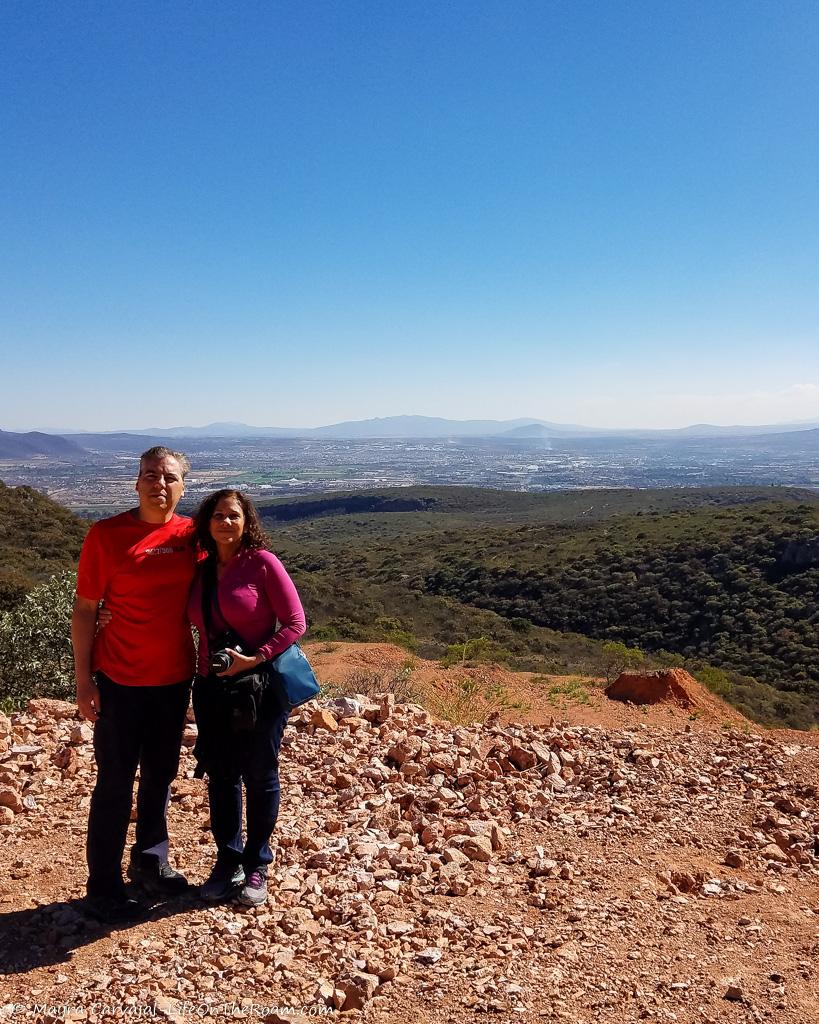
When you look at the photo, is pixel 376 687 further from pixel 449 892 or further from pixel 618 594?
pixel 618 594

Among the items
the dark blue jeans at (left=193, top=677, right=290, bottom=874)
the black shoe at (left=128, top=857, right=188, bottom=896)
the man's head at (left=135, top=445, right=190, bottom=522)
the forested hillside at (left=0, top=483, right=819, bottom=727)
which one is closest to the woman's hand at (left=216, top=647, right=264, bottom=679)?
the dark blue jeans at (left=193, top=677, right=290, bottom=874)

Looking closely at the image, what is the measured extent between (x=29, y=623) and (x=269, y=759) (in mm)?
6630

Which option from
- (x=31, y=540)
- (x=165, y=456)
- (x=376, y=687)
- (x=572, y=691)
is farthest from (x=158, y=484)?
(x=31, y=540)

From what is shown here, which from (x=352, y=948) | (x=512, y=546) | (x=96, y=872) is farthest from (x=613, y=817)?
(x=512, y=546)

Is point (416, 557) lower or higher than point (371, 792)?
lower

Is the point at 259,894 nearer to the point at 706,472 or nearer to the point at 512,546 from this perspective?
the point at 512,546

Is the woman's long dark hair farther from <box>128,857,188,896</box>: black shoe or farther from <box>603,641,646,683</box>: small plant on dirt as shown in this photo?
<box>603,641,646,683</box>: small plant on dirt

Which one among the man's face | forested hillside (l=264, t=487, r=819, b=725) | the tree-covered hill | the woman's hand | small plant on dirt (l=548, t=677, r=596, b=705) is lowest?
forested hillside (l=264, t=487, r=819, b=725)

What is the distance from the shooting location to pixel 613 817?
4.74 meters

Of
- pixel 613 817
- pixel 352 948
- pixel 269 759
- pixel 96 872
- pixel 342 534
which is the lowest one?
pixel 342 534

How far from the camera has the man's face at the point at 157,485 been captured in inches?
126

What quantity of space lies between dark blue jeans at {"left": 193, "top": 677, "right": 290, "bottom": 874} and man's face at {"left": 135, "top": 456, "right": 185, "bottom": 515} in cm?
85

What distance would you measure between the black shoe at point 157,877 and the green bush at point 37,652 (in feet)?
18.0

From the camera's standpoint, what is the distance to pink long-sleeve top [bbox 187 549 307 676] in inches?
125
